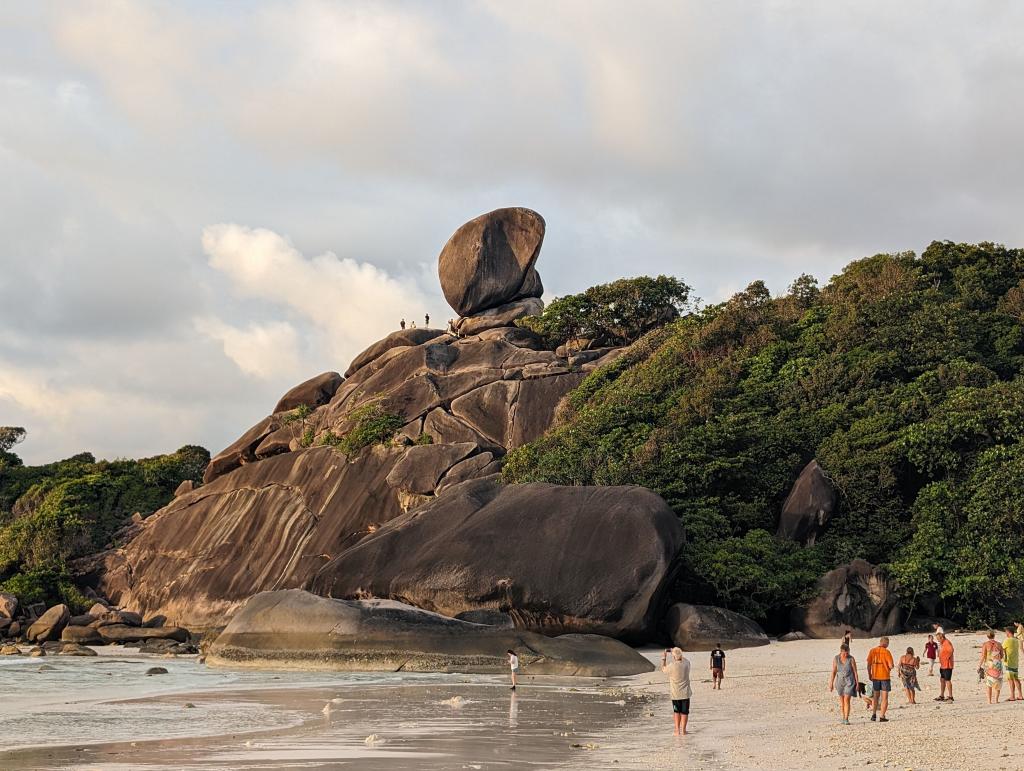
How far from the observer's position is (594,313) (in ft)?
176

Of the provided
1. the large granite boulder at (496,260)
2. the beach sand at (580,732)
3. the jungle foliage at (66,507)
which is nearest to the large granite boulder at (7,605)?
the jungle foliage at (66,507)

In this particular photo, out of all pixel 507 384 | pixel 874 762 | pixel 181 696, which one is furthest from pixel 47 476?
pixel 874 762

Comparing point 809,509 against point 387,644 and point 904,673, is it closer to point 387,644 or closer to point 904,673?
point 387,644

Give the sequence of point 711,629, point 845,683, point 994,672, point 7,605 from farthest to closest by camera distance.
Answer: point 7,605 < point 711,629 < point 994,672 < point 845,683

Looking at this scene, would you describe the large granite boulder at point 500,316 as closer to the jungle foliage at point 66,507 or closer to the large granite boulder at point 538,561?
the jungle foliage at point 66,507

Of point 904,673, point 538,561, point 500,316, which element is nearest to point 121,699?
point 538,561

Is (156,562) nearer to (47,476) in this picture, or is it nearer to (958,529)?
(47,476)

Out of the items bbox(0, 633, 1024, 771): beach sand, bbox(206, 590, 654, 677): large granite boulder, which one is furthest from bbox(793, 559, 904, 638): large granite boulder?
bbox(0, 633, 1024, 771): beach sand

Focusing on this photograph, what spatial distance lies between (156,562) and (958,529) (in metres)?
32.9

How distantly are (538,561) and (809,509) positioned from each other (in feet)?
31.6

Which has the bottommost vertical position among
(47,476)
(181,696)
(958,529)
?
(181,696)

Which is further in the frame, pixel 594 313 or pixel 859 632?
pixel 594 313

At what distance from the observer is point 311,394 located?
2117 inches

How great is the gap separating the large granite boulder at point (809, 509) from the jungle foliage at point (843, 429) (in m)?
0.59
